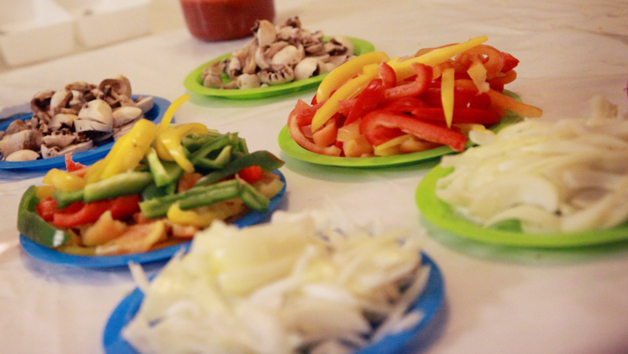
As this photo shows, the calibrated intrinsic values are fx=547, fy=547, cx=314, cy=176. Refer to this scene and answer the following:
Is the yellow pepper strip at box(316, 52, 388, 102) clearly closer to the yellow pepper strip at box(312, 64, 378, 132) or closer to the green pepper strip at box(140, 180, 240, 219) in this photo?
the yellow pepper strip at box(312, 64, 378, 132)

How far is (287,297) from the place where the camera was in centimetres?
83

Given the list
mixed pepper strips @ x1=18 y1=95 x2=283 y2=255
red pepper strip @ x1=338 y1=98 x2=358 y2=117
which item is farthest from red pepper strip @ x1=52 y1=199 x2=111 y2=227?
red pepper strip @ x1=338 y1=98 x2=358 y2=117

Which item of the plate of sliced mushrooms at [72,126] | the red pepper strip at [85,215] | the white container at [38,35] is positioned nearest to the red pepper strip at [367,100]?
the red pepper strip at [85,215]

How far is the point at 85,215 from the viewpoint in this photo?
4.17ft

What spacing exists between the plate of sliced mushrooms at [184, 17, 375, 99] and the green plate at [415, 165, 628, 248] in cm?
118

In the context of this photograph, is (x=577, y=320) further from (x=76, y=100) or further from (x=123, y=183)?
(x=76, y=100)

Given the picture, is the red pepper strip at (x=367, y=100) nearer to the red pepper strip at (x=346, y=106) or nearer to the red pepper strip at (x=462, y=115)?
the red pepper strip at (x=346, y=106)

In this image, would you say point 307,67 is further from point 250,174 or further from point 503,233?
point 503,233

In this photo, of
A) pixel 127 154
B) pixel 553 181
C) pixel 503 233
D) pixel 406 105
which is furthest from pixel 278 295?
pixel 406 105

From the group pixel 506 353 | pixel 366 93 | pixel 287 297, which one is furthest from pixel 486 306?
pixel 366 93

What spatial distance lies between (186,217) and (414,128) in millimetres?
633

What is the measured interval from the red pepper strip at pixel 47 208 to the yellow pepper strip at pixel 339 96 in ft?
2.39

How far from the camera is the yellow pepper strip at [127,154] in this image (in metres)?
1.32

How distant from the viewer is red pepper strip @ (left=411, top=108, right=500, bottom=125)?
4.80ft
